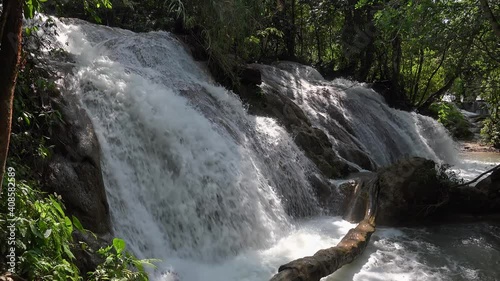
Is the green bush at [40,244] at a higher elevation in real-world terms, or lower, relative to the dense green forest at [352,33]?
lower

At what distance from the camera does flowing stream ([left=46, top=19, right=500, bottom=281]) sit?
20.8ft

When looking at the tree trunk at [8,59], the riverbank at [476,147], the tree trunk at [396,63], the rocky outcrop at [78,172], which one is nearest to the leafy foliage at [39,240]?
the tree trunk at [8,59]

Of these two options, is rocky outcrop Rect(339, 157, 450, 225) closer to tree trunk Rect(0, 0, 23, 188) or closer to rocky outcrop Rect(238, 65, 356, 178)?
rocky outcrop Rect(238, 65, 356, 178)

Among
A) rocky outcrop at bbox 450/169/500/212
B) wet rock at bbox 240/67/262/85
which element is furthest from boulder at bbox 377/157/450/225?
wet rock at bbox 240/67/262/85

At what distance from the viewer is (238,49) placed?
1521 cm

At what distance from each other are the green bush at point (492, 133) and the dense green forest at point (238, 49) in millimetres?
53

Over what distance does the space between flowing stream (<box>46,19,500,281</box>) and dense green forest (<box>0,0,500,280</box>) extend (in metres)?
1.14

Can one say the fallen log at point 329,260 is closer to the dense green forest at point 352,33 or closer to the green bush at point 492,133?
the dense green forest at point 352,33

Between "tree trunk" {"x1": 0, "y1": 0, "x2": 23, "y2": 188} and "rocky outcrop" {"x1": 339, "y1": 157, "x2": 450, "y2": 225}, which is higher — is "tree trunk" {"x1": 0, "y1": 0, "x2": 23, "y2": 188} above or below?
above

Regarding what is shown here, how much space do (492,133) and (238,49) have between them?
15.2 metres

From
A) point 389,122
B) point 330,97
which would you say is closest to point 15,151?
point 330,97

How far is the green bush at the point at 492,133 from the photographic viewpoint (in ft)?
70.8

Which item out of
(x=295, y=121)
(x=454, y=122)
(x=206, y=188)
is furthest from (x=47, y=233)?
(x=454, y=122)

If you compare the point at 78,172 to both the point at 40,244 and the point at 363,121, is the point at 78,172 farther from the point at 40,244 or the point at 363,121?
the point at 363,121
